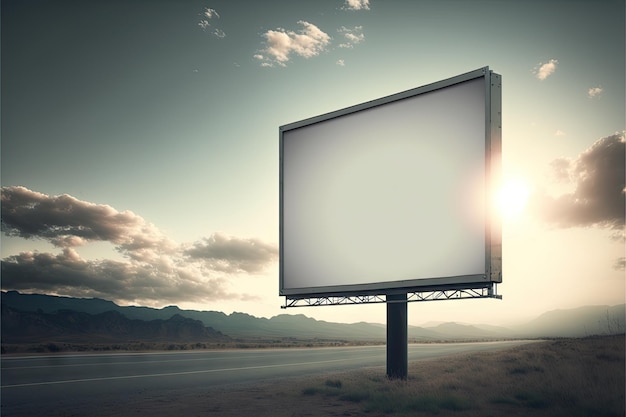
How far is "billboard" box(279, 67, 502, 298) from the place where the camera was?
52.0 ft

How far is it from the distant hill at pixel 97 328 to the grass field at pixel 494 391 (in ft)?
466

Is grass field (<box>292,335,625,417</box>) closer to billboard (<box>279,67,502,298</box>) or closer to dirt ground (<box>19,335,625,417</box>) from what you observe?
dirt ground (<box>19,335,625,417</box>)

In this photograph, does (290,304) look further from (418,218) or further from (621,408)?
(621,408)

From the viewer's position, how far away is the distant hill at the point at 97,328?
154 m

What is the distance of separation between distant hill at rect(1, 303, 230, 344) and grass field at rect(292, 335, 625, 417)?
466 feet

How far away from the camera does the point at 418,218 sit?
1712 cm

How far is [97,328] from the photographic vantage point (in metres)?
171

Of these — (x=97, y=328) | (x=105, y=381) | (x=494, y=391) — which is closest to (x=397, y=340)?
(x=494, y=391)

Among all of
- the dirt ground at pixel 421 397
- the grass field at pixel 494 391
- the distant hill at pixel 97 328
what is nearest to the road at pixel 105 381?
the dirt ground at pixel 421 397

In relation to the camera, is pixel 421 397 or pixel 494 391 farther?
pixel 494 391

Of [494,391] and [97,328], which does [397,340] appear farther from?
[97,328]

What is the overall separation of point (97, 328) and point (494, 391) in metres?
172

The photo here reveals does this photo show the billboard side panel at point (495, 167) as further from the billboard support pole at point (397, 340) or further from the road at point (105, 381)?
the road at point (105, 381)

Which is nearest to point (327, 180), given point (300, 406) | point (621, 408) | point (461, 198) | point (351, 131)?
point (351, 131)
